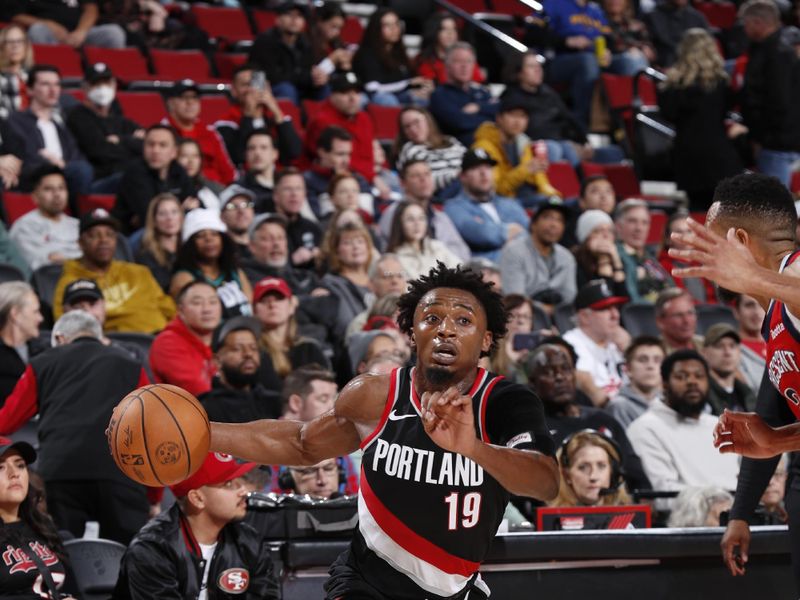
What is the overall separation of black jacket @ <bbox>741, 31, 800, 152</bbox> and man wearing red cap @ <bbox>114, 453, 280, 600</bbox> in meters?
8.33

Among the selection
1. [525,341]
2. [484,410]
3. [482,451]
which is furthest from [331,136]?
[482,451]

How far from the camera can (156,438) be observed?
158 inches

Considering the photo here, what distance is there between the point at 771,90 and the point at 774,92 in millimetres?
36

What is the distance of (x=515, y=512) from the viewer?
20.5ft

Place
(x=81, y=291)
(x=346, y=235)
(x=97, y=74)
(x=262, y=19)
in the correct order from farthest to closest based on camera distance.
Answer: (x=262, y=19)
(x=97, y=74)
(x=346, y=235)
(x=81, y=291)

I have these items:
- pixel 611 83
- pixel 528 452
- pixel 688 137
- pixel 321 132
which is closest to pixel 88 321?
pixel 528 452

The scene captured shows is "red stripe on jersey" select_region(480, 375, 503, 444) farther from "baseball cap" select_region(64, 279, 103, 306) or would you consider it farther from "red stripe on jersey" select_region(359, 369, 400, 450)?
"baseball cap" select_region(64, 279, 103, 306)

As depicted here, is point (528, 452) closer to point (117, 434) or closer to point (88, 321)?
point (117, 434)

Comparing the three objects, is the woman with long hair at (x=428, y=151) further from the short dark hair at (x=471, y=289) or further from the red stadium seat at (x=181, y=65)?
the short dark hair at (x=471, y=289)

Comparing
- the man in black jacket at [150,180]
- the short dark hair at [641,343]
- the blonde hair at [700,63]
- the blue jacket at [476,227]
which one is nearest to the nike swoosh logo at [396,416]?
the short dark hair at [641,343]

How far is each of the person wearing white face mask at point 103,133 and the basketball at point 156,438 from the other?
6207 millimetres

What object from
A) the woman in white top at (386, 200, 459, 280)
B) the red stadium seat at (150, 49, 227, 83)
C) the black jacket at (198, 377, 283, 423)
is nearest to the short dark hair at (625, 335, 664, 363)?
the woman in white top at (386, 200, 459, 280)

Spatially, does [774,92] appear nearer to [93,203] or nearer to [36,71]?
[93,203]

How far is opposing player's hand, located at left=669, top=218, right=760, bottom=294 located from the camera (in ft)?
11.7
